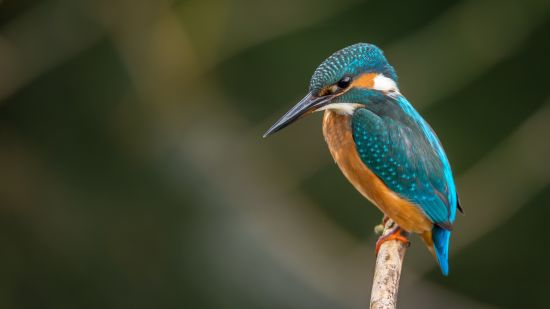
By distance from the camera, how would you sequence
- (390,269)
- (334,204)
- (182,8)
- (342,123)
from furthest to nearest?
(334,204)
(182,8)
(342,123)
(390,269)

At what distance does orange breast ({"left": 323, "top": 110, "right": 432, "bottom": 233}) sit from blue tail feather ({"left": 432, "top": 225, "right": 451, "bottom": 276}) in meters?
0.03

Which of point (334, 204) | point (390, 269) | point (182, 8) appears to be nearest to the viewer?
point (390, 269)

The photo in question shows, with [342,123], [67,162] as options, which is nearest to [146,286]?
[67,162]

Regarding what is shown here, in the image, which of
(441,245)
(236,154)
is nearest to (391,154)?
(441,245)

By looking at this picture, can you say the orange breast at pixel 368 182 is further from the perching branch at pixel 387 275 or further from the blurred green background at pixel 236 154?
the blurred green background at pixel 236 154

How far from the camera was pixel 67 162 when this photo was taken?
493cm

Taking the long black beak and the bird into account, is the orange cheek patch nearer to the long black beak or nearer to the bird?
the bird

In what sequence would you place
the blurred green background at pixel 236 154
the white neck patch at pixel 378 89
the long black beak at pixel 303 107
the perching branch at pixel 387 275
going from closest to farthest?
the perching branch at pixel 387 275 → the long black beak at pixel 303 107 → the white neck patch at pixel 378 89 → the blurred green background at pixel 236 154

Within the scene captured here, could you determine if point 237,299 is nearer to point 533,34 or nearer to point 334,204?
point 334,204

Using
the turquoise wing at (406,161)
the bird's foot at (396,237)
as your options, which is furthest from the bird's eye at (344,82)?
the bird's foot at (396,237)

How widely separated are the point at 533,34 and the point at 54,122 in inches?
102

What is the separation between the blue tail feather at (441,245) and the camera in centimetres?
297

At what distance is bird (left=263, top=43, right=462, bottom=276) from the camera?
2.95m

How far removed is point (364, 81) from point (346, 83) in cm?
10
